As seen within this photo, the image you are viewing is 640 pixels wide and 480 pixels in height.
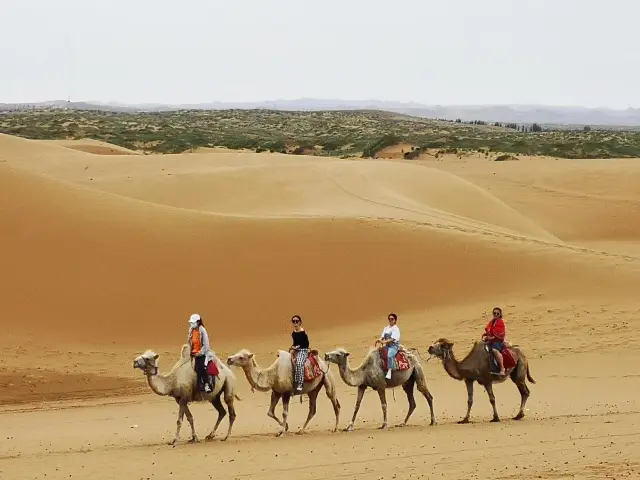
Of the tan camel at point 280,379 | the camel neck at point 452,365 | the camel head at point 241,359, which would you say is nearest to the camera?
the camel head at point 241,359

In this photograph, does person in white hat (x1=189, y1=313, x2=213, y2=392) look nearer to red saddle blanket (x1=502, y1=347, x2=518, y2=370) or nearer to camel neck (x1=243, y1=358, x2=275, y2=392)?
camel neck (x1=243, y1=358, x2=275, y2=392)

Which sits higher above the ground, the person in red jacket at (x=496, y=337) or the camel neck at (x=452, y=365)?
the person in red jacket at (x=496, y=337)

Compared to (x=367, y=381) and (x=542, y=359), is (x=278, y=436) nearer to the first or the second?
(x=367, y=381)

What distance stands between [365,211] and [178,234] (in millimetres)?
7819

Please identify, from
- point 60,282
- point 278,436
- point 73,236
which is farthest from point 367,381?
point 73,236

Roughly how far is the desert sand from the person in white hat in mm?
850

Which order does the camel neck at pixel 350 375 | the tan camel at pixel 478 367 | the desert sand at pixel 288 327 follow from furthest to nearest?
the tan camel at pixel 478 367
the camel neck at pixel 350 375
the desert sand at pixel 288 327

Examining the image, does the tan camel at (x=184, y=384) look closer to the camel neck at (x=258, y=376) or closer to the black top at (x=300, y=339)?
the camel neck at (x=258, y=376)

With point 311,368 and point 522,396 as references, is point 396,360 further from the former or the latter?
point 522,396

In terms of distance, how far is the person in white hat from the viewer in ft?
45.1

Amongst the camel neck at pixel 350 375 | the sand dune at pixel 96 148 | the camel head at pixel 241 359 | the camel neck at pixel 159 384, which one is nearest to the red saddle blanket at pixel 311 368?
the camel neck at pixel 350 375

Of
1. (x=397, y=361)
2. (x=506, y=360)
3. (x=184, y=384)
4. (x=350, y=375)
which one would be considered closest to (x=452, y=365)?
(x=506, y=360)

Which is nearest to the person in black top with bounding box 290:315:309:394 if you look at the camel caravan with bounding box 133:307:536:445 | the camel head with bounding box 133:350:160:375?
the camel caravan with bounding box 133:307:536:445

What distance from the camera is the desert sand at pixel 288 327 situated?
→ 41.8 feet
